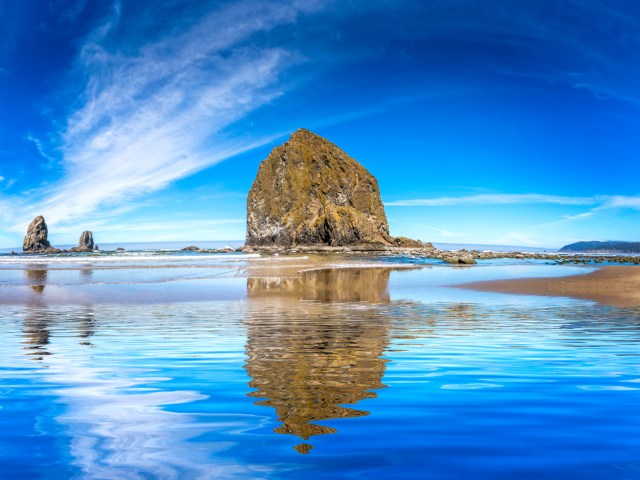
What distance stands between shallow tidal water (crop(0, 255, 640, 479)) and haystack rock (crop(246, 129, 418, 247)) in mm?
113844

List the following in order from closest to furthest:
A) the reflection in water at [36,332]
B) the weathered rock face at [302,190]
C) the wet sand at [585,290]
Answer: the reflection in water at [36,332], the wet sand at [585,290], the weathered rock face at [302,190]

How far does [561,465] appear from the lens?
338 cm

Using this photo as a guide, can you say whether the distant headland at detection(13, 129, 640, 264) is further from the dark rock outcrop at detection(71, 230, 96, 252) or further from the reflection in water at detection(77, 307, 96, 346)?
the reflection in water at detection(77, 307, 96, 346)

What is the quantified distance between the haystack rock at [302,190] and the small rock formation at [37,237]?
204 feet

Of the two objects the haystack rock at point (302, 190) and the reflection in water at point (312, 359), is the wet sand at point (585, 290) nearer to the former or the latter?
the reflection in water at point (312, 359)

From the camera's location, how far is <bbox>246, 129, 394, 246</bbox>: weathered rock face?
135 m

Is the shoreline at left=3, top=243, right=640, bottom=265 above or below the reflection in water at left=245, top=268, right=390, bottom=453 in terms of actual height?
above

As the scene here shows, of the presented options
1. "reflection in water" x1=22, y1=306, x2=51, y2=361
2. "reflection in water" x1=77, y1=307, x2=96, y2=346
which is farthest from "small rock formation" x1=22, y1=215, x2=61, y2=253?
"reflection in water" x1=77, y1=307, x2=96, y2=346

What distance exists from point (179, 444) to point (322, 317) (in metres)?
8.22

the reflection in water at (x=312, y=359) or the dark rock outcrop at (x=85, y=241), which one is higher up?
the dark rock outcrop at (x=85, y=241)

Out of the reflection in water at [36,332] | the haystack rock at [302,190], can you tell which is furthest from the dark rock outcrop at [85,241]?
the reflection in water at [36,332]

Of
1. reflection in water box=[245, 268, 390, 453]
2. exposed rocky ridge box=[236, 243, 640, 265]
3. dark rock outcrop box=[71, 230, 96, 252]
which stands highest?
dark rock outcrop box=[71, 230, 96, 252]

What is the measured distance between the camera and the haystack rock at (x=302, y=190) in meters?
135

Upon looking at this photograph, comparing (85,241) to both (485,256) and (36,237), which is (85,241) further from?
(485,256)
